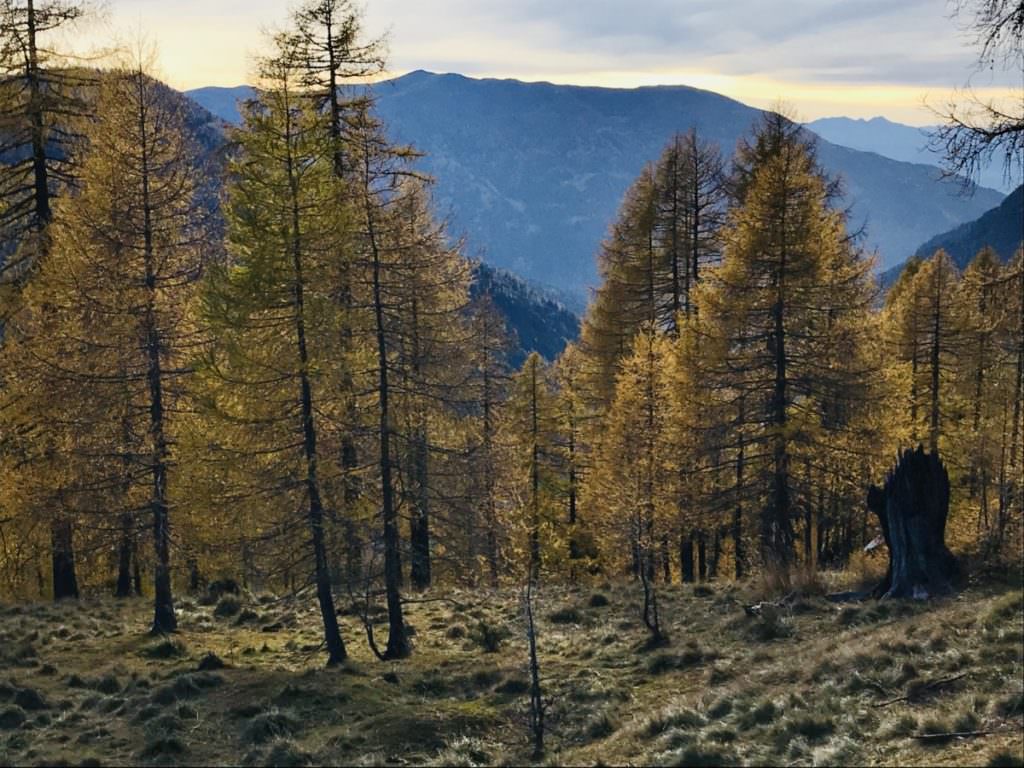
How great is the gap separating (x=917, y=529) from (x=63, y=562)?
21.7m

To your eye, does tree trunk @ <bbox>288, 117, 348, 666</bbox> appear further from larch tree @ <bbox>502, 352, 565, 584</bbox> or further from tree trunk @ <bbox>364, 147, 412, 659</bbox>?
larch tree @ <bbox>502, 352, 565, 584</bbox>

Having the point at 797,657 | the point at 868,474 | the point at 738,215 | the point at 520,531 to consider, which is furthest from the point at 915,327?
the point at 797,657

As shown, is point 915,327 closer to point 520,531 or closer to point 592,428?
point 592,428

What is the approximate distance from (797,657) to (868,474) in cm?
1200

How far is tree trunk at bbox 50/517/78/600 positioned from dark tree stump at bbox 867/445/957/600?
19.4 metres

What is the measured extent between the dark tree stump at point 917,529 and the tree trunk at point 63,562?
19.4 m

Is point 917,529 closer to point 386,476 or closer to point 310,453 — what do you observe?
point 386,476

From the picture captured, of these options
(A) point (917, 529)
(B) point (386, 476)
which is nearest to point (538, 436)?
(B) point (386, 476)

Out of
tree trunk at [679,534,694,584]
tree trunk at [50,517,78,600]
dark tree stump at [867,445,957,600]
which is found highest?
dark tree stump at [867,445,957,600]

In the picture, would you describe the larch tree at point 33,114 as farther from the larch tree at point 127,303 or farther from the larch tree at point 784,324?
the larch tree at point 784,324

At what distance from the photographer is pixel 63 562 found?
2294 centimetres

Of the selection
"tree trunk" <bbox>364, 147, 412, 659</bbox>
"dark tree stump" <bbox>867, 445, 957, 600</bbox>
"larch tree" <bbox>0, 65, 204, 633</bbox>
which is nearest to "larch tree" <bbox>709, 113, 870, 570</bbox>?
"dark tree stump" <bbox>867, 445, 957, 600</bbox>

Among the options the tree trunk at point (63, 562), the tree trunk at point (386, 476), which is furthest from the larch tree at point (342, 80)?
the tree trunk at point (63, 562)

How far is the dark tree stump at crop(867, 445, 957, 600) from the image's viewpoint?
1576 cm
